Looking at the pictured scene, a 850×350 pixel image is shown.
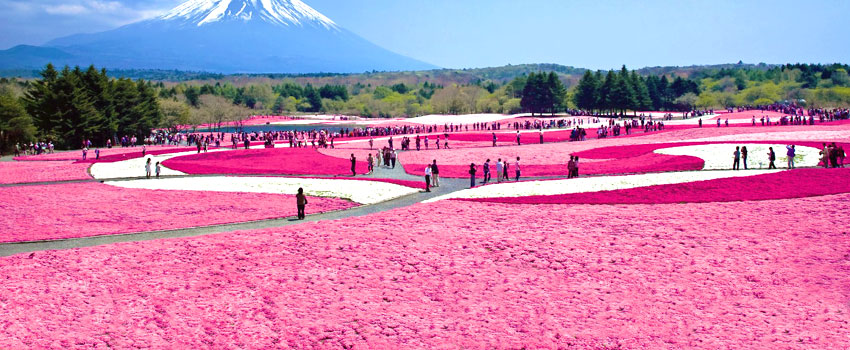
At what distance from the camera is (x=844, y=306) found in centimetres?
1569

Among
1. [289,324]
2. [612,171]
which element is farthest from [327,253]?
[612,171]

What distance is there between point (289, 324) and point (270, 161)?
41.5m

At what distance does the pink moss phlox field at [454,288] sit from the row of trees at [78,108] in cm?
7195

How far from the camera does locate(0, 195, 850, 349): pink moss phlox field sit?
47.6ft

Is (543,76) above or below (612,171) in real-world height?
above

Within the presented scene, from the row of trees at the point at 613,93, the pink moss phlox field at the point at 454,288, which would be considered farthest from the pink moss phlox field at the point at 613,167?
the row of trees at the point at 613,93

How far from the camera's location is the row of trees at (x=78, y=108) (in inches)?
3300

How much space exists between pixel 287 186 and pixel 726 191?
2492cm

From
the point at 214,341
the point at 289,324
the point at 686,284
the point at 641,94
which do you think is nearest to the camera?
the point at 214,341

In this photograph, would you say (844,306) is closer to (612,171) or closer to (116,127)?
(612,171)

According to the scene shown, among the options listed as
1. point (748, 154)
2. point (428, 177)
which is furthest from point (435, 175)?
point (748, 154)

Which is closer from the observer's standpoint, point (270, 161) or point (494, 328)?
point (494, 328)

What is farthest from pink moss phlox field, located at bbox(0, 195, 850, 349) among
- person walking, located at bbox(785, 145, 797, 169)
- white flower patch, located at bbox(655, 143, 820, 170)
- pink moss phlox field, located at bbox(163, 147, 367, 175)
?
pink moss phlox field, located at bbox(163, 147, 367, 175)

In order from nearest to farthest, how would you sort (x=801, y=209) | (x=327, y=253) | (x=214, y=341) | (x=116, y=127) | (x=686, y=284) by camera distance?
(x=214, y=341), (x=686, y=284), (x=327, y=253), (x=801, y=209), (x=116, y=127)
